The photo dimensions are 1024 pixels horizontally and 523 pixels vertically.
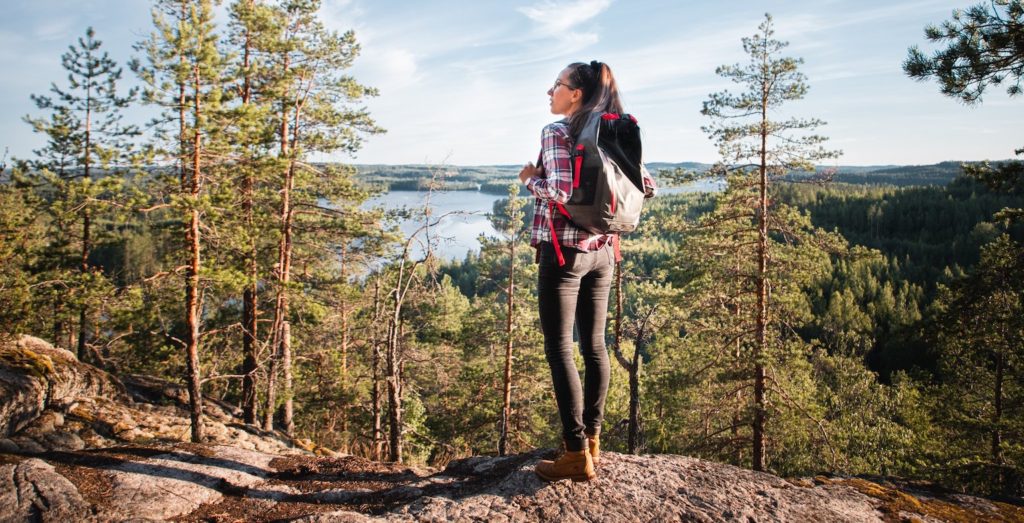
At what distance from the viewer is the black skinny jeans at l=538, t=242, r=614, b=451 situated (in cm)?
253

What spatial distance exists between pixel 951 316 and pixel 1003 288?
0.60 meters

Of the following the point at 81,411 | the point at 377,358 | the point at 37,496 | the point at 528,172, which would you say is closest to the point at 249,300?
the point at 81,411

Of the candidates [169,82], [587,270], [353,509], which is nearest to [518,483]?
[353,509]

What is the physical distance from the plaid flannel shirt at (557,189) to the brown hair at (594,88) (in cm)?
13

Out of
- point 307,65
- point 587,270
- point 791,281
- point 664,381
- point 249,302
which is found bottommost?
point 664,381

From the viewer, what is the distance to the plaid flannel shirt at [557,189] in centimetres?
234

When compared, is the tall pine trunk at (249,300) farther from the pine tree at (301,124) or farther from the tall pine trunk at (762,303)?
the tall pine trunk at (762,303)

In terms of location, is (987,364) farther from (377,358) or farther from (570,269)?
(570,269)

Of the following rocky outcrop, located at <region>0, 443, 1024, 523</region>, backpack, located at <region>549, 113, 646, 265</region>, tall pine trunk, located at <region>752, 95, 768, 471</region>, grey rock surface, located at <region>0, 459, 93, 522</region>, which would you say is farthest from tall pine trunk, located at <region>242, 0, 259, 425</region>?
tall pine trunk, located at <region>752, 95, 768, 471</region>

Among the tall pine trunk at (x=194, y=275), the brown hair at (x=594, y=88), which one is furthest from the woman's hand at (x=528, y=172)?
the tall pine trunk at (x=194, y=275)

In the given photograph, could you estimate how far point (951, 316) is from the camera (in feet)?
19.7

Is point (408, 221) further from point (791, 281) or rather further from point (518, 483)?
point (518, 483)

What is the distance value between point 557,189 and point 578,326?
2.86ft

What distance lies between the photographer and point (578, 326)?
2809 millimetres
